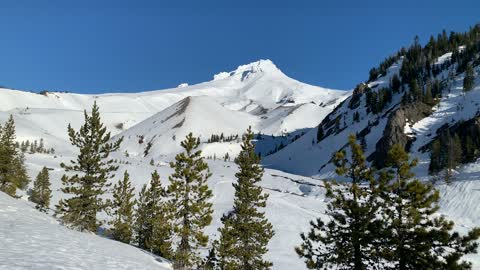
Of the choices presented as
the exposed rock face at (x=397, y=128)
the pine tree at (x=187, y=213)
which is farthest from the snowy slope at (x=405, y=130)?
the pine tree at (x=187, y=213)

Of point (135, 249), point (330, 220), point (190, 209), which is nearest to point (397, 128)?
point (190, 209)

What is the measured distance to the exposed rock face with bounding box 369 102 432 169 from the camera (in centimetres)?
13325

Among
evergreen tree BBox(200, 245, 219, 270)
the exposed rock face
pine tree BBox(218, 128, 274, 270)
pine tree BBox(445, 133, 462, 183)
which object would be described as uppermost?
the exposed rock face

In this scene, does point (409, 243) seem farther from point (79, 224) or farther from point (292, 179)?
point (292, 179)

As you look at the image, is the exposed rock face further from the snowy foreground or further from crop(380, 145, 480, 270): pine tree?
crop(380, 145, 480, 270): pine tree

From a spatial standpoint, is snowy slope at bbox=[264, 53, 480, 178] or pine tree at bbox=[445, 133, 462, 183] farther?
snowy slope at bbox=[264, 53, 480, 178]

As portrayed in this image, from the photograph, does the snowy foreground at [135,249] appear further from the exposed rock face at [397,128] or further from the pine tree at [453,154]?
the exposed rock face at [397,128]

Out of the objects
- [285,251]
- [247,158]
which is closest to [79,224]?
[247,158]

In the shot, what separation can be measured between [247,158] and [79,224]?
16.8 meters

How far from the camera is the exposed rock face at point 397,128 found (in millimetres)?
133250

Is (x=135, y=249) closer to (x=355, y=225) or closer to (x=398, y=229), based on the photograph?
(x=355, y=225)

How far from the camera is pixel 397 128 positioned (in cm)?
13488

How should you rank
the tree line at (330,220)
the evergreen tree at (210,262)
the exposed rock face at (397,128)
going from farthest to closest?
the exposed rock face at (397,128), the evergreen tree at (210,262), the tree line at (330,220)

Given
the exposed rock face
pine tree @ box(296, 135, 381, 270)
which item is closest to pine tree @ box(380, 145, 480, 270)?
pine tree @ box(296, 135, 381, 270)
